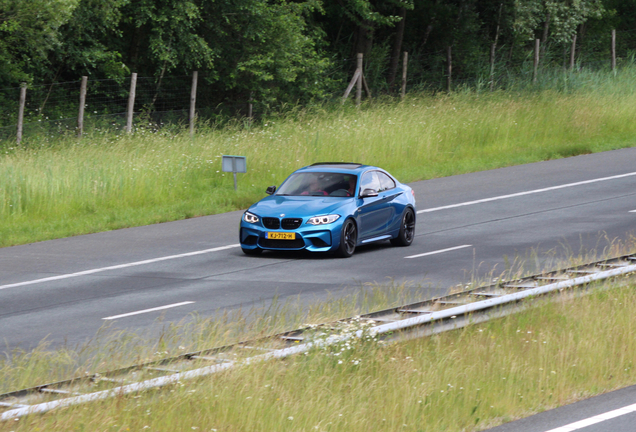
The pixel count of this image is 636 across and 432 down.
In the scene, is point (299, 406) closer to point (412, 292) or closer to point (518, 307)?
point (518, 307)

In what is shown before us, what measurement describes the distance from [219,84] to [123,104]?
379 cm

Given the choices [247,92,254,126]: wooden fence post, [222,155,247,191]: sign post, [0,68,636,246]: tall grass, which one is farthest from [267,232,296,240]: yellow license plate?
[247,92,254,126]: wooden fence post

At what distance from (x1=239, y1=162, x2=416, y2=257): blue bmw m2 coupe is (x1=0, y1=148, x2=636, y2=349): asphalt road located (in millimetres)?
293

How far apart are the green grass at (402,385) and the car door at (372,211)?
609cm

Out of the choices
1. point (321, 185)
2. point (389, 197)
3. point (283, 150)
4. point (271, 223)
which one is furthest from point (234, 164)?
point (271, 223)

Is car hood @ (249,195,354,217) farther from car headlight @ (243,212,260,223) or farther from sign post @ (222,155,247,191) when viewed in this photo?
sign post @ (222,155,247,191)

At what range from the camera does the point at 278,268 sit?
46.8 ft

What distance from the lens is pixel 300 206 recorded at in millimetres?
15133

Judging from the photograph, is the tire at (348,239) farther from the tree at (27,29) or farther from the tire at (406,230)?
the tree at (27,29)

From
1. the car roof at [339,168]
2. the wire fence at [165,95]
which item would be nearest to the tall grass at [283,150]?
the wire fence at [165,95]

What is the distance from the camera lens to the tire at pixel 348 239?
15.0 metres

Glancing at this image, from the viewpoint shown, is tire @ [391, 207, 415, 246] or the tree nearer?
tire @ [391, 207, 415, 246]

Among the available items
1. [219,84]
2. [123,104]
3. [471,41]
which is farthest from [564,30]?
[123,104]

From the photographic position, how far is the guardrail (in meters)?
6.65
